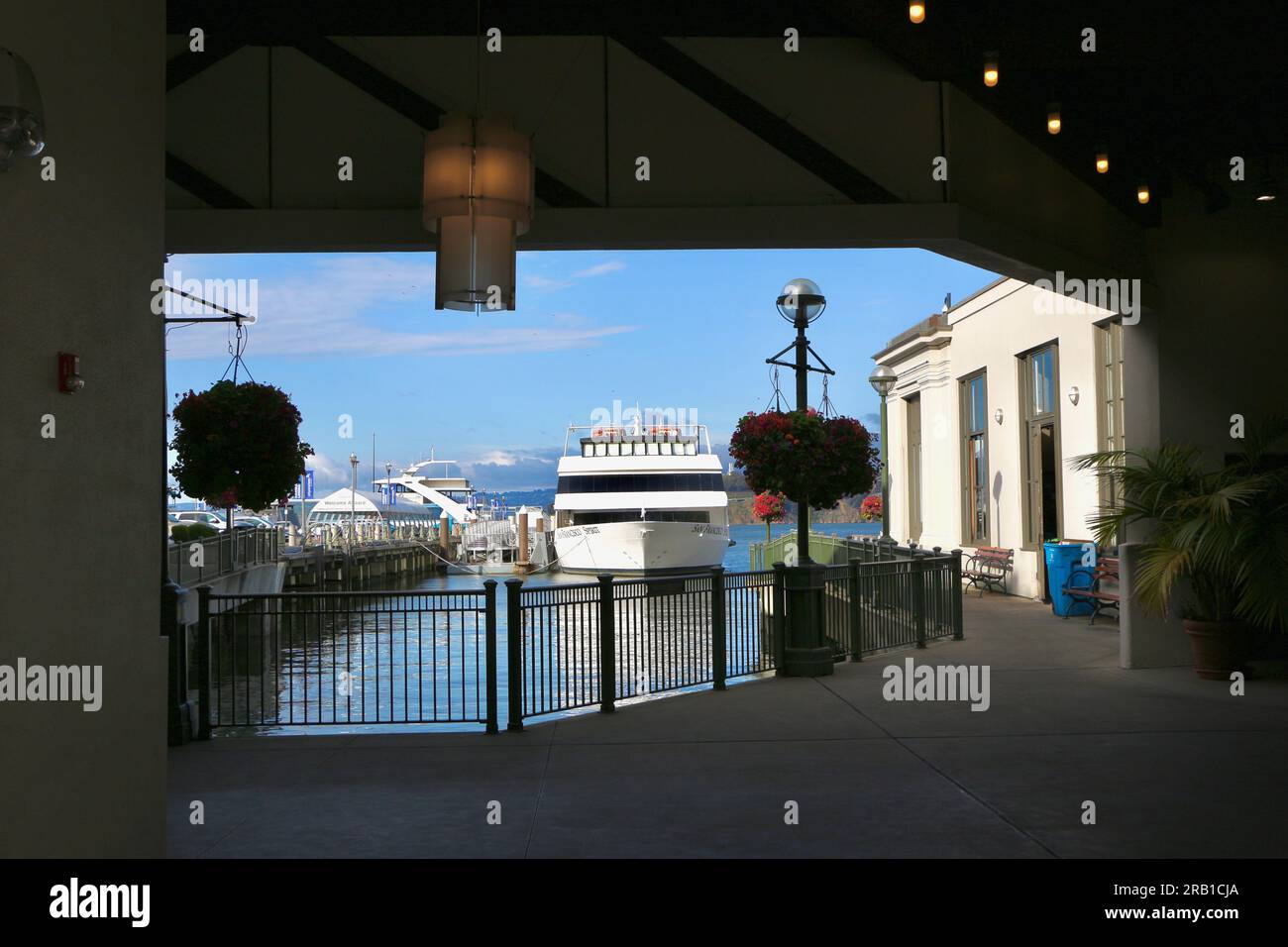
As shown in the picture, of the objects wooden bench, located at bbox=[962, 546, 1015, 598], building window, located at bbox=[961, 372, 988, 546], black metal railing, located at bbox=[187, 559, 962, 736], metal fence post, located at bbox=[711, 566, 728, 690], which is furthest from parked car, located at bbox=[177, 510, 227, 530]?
metal fence post, located at bbox=[711, 566, 728, 690]

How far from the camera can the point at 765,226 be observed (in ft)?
27.4

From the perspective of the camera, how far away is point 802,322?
39.3ft

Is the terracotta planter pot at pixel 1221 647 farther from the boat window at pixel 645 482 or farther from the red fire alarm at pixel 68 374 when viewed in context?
the boat window at pixel 645 482

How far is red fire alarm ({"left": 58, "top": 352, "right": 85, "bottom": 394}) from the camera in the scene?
3.95 metres

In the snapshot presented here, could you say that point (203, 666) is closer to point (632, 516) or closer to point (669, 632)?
point (669, 632)

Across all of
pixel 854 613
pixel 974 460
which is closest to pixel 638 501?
pixel 974 460

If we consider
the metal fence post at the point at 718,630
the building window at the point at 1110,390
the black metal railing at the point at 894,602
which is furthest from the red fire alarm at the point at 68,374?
the building window at the point at 1110,390

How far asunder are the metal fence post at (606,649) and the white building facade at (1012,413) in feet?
23.7

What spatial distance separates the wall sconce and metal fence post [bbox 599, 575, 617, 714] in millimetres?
6328

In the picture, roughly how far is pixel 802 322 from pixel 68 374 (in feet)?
29.6

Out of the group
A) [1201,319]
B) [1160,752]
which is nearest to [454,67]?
[1160,752]

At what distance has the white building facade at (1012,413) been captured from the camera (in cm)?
1616

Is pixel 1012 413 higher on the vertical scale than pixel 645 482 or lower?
higher
